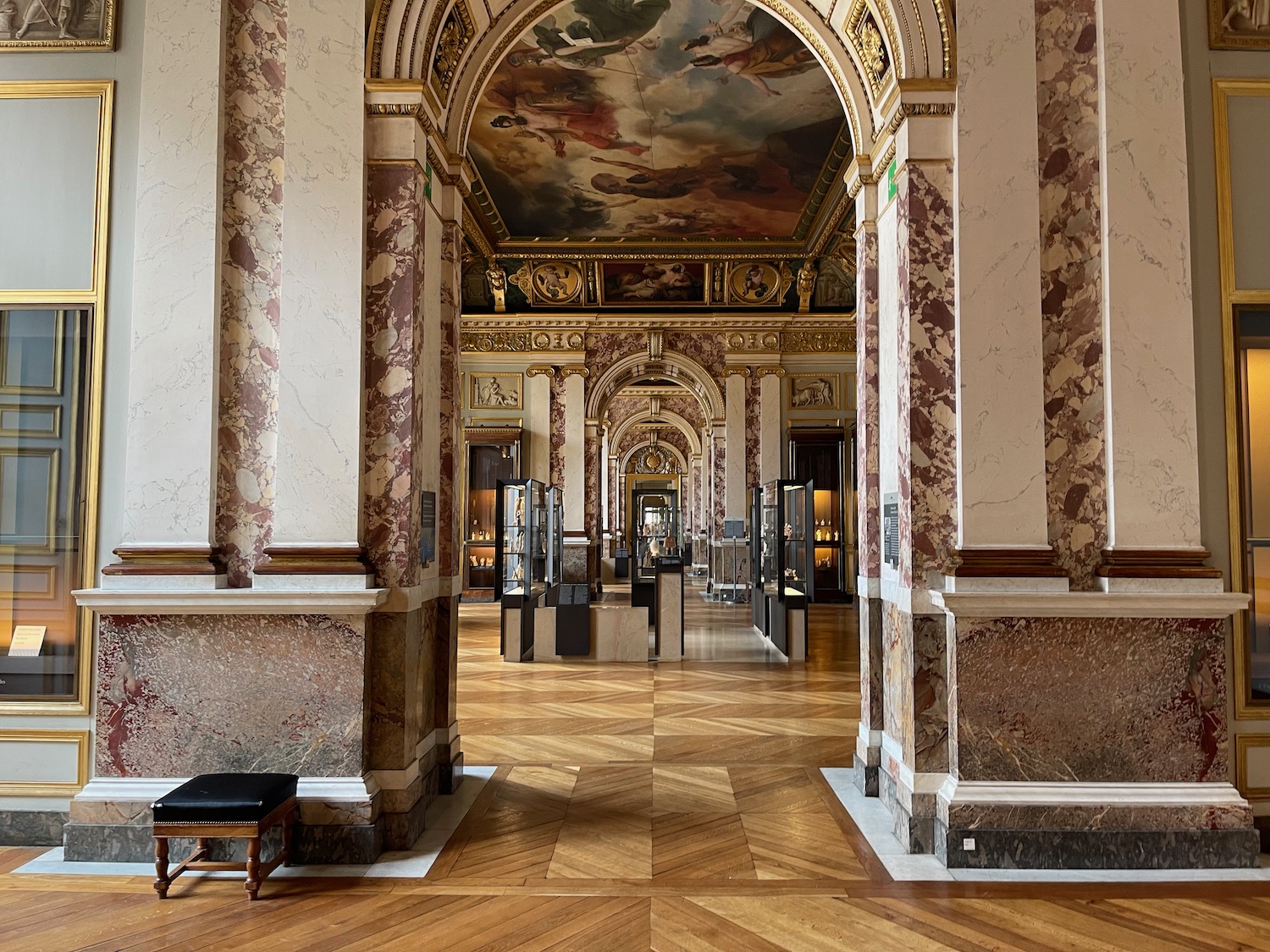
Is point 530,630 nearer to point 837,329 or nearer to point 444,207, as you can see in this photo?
point 444,207

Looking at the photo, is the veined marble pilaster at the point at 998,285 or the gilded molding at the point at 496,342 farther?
the gilded molding at the point at 496,342

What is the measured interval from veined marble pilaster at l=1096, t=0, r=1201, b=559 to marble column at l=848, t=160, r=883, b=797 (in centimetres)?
156

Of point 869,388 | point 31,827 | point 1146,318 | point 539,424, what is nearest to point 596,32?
point 869,388

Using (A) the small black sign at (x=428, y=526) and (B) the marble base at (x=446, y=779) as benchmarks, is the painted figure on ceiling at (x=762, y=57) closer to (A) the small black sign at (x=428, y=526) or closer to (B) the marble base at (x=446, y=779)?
(A) the small black sign at (x=428, y=526)

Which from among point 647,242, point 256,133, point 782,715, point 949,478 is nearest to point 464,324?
point 647,242

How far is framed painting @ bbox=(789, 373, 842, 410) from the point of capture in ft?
60.8

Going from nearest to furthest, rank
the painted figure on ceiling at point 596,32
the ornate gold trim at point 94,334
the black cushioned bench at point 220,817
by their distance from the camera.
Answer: the black cushioned bench at point 220,817, the ornate gold trim at point 94,334, the painted figure on ceiling at point 596,32

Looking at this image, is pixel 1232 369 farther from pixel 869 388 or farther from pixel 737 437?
pixel 737 437

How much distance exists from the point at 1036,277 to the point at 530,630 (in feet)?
30.0

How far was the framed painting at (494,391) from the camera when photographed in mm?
18719

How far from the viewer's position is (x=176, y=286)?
4922mm

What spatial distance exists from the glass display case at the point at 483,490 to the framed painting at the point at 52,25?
13.2 meters

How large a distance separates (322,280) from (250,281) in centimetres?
45

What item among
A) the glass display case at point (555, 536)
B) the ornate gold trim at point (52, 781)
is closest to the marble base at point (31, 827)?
the ornate gold trim at point (52, 781)
